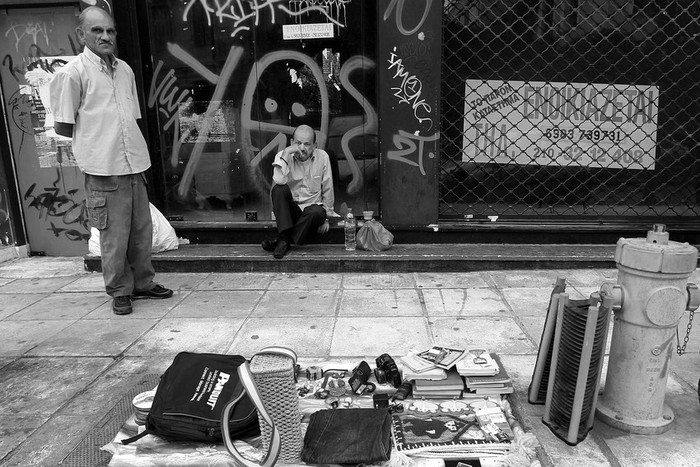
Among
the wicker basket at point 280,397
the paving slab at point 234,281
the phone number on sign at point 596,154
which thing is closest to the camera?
the wicker basket at point 280,397

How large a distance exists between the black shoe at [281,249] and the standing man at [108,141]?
1.33 metres

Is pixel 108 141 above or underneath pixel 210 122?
underneath

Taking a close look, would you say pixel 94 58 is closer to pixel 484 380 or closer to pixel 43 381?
pixel 43 381

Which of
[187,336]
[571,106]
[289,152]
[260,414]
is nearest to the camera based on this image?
[260,414]

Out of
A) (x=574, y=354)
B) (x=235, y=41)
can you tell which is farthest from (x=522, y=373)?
(x=235, y=41)

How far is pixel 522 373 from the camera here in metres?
3.41

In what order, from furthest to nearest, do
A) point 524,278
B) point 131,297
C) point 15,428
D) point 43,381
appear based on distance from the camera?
point 524,278
point 131,297
point 43,381
point 15,428

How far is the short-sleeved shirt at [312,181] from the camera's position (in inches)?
224

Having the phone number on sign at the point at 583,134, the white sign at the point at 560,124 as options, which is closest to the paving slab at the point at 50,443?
the white sign at the point at 560,124

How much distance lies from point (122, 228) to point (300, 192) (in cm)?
190

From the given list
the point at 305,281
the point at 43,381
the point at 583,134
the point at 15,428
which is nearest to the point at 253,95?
the point at 305,281

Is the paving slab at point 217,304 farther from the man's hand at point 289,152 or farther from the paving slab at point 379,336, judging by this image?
the man's hand at point 289,152

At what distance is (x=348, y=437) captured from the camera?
8.74 feet

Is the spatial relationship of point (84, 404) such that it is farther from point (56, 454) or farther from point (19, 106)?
point (19, 106)
